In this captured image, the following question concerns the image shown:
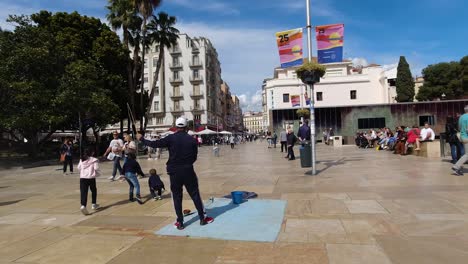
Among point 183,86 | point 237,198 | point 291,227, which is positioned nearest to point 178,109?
point 183,86

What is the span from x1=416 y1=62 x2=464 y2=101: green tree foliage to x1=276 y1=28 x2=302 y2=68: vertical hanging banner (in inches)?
2710

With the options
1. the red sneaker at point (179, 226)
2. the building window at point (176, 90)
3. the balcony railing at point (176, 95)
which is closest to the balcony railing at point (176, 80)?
the building window at point (176, 90)

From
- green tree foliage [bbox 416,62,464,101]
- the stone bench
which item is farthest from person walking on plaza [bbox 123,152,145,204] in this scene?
green tree foliage [bbox 416,62,464,101]

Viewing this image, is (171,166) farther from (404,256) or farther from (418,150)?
(418,150)

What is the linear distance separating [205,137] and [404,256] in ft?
213

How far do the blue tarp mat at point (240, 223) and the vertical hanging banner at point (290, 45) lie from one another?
6.17 meters

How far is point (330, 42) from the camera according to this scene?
12.2 meters

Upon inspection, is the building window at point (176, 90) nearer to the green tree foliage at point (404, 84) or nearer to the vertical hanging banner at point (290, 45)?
the green tree foliage at point (404, 84)

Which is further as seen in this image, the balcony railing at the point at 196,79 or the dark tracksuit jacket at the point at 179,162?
the balcony railing at the point at 196,79

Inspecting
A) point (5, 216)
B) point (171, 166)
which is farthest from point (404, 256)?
point (5, 216)

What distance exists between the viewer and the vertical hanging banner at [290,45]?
1223 cm

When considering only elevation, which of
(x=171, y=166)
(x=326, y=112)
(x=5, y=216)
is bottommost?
(x=5, y=216)

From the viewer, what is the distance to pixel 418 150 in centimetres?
1697

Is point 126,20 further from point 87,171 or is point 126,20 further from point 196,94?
point 196,94
